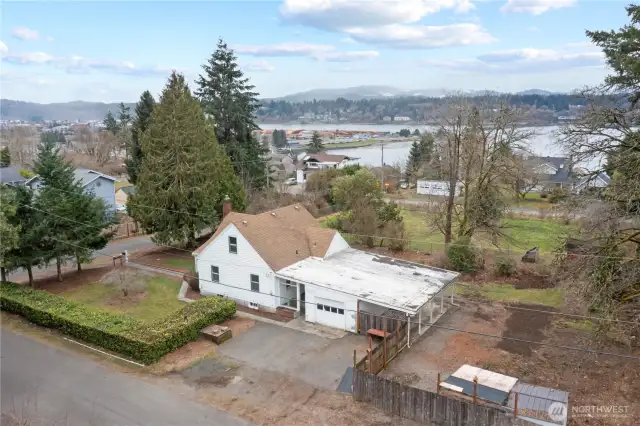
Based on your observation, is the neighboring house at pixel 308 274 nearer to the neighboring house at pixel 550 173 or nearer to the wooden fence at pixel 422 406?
the wooden fence at pixel 422 406

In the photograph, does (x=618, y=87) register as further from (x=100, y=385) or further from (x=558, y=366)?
(x=100, y=385)

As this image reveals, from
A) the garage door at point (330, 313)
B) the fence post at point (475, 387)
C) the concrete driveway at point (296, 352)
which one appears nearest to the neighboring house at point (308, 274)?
the garage door at point (330, 313)

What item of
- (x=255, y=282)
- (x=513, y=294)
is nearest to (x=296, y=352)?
(x=255, y=282)

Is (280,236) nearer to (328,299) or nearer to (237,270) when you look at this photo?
(237,270)

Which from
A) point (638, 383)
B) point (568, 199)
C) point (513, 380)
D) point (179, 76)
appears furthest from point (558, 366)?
point (179, 76)

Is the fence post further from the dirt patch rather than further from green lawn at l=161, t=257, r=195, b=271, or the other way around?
green lawn at l=161, t=257, r=195, b=271

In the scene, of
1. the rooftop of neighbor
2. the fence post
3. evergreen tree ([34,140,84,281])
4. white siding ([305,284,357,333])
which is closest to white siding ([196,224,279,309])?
the rooftop of neighbor
